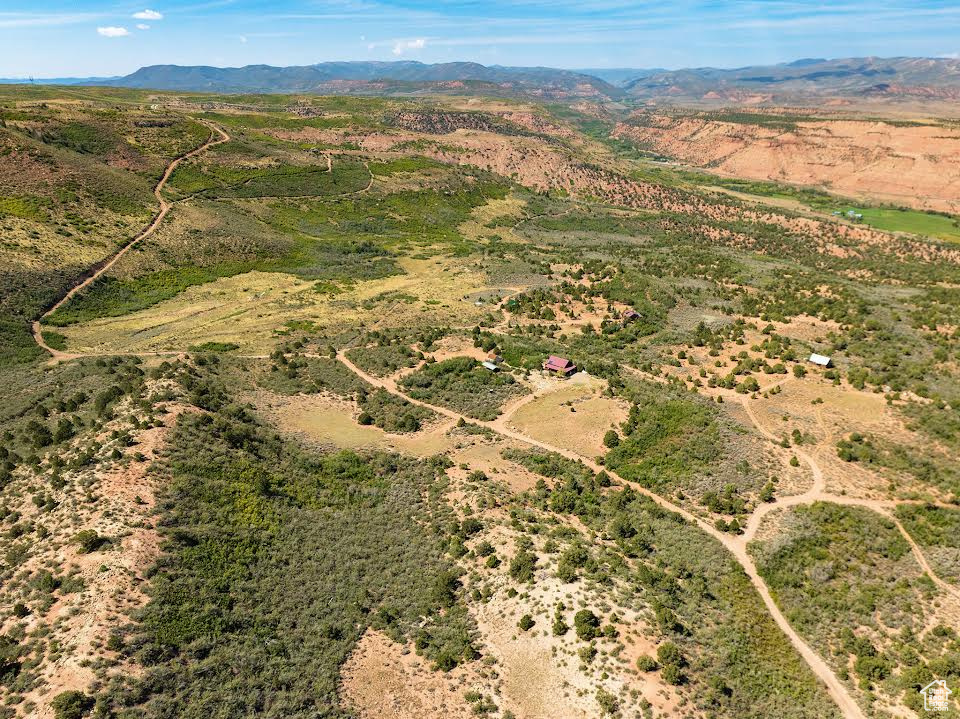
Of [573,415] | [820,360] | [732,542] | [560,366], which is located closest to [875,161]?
[820,360]

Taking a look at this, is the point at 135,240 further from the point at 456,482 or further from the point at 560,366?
the point at 456,482

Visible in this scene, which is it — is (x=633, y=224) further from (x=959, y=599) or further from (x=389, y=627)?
(x=389, y=627)

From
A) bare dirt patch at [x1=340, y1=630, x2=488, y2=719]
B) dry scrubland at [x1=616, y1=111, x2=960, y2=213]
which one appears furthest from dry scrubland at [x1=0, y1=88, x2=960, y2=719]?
dry scrubland at [x1=616, y1=111, x2=960, y2=213]

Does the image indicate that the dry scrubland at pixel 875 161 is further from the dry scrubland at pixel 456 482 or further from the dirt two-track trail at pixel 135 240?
the dirt two-track trail at pixel 135 240

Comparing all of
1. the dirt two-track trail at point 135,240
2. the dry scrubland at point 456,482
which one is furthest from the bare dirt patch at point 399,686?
the dirt two-track trail at point 135,240

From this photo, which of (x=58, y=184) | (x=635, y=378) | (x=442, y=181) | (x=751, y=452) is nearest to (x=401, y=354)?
(x=635, y=378)

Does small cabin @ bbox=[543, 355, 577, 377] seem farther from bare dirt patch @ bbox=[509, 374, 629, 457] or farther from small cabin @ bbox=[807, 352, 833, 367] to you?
small cabin @ bbox=[807, 352, 833, 367]
